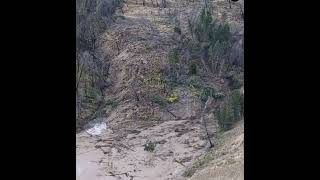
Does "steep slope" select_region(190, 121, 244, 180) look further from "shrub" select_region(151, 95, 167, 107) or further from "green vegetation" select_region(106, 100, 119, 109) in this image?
"green vegetation" select_region(106, 100, 119, 109)

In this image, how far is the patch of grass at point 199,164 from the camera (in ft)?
10.3

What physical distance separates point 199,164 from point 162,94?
44cm

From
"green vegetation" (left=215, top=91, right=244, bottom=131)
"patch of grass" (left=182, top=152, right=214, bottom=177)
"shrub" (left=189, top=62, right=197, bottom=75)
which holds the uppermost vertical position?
"shrub" (left=189, top=62, right=197, bottom=75)

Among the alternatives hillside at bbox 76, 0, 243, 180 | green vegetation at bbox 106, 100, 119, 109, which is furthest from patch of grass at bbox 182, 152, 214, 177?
green vegetation at bbox 106, 100, 119, 109

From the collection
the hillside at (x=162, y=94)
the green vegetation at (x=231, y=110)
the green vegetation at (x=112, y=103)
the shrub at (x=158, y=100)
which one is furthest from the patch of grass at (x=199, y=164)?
the green vegetation at (x=112, y=103)

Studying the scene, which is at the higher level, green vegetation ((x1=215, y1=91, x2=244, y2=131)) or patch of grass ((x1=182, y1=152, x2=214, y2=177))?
green vegetation ((x1=215, y1=91, x2=244, y2=131))

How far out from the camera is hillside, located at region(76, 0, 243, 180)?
10.3ft

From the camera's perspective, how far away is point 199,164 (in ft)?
10.4

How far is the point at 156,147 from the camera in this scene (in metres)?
3.16
